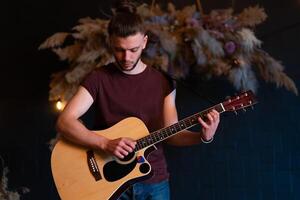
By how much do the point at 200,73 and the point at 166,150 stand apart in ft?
2.11

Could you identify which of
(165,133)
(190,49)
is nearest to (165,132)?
(165,133)

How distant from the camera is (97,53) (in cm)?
296

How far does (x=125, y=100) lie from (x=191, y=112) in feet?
4.31

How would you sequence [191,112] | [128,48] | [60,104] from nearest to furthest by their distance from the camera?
1. [128,48]
2. [60,104]
3. [191,112]

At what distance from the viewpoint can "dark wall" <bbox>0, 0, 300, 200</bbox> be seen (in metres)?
3.44

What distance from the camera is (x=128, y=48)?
2123 millimetres

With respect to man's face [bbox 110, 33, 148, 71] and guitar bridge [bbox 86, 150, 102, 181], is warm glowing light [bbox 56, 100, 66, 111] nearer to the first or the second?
guitar bridge [bbox 86, 150, 102, 181]

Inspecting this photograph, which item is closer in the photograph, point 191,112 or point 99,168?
point 99,168

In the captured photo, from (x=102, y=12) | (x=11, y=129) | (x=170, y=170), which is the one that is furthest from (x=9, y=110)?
(x=170, y=170)

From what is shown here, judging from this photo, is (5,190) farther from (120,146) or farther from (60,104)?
(120,146)

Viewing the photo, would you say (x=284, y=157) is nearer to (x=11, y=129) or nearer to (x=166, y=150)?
(x=166, y=150)

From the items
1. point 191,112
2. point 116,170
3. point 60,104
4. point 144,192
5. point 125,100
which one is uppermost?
point 60,104

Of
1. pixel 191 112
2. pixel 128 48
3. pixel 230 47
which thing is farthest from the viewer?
pixel 191 112

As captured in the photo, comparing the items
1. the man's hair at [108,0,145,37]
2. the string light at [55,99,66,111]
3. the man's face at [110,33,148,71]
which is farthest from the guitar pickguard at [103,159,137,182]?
the string light at [55,99,66,111]
